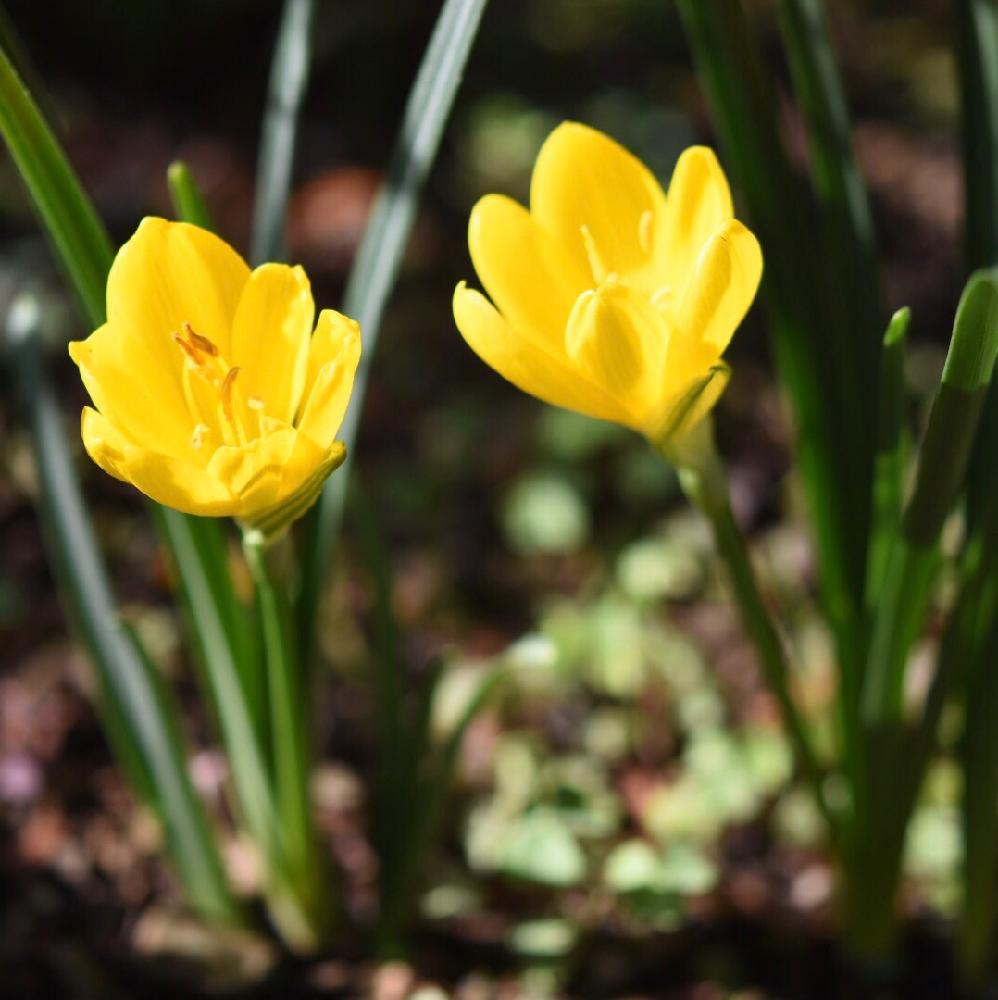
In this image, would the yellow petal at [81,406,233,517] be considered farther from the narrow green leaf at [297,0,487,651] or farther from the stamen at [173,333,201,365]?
the narrow green leaf at [297,0,487,651]

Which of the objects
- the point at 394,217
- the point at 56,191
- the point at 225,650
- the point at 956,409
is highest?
the point at 56,191

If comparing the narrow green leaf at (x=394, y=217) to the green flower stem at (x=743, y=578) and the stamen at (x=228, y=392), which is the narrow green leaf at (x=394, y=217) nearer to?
the stamen at (x=228, y=392)

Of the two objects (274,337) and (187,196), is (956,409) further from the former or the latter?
(187,196)

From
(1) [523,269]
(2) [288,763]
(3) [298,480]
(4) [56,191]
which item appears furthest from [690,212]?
(2) [288,763]

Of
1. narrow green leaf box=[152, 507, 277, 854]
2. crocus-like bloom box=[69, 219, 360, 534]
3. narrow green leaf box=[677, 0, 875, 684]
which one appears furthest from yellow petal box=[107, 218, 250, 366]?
narrow green leaf box=[677, 0, 875, 684]

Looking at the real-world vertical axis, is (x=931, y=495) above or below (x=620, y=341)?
below

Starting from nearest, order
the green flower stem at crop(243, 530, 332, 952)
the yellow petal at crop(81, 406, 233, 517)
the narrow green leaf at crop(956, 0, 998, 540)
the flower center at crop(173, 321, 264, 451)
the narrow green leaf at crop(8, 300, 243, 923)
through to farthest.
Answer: the yellow petal at crop(81, 406, 233, 517)
the flower center at crop(173, 321, 264, 451)
the green flower stem at crop(243, 530, 332, 952)
the narrow green leaf at crop(956, 0, 998, 540)
the narrow green leaf at crop(8, 300, 243, 923)

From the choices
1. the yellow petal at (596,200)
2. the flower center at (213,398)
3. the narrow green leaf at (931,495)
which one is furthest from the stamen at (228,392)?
the narrow green leaf at (931,495)
